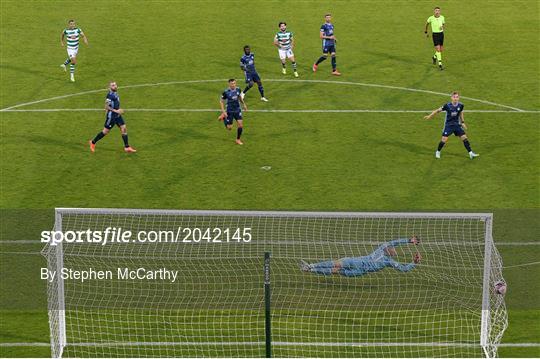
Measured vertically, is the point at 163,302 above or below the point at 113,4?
below

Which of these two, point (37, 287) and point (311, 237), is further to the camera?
point (311, 237)

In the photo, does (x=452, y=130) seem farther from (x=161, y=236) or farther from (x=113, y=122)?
(x=113, y=122)

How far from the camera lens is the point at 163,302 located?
81.0 feet

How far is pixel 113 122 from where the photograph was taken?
32.5 meters

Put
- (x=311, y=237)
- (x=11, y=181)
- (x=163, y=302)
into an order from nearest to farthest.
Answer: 1. (x=163, y=302)
2. (x=311, y=237)
3. (x=11, y=181)

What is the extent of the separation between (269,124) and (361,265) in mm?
10888

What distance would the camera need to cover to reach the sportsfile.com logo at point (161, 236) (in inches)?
1072

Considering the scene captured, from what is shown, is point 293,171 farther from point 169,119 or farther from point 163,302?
point 163,302

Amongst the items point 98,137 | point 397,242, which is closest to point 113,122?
point 98,137

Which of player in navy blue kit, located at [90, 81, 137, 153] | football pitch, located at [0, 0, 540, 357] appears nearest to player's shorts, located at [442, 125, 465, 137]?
football pitch, located at [0, 0, 540, 357]

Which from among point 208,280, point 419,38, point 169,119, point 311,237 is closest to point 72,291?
point 208,280

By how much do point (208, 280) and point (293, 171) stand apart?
287 inches

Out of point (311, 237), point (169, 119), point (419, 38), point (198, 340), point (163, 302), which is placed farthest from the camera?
point (419, 38)

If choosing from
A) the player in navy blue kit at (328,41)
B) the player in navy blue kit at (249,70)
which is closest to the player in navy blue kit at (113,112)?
the player in navy blue kit at (249,70)
